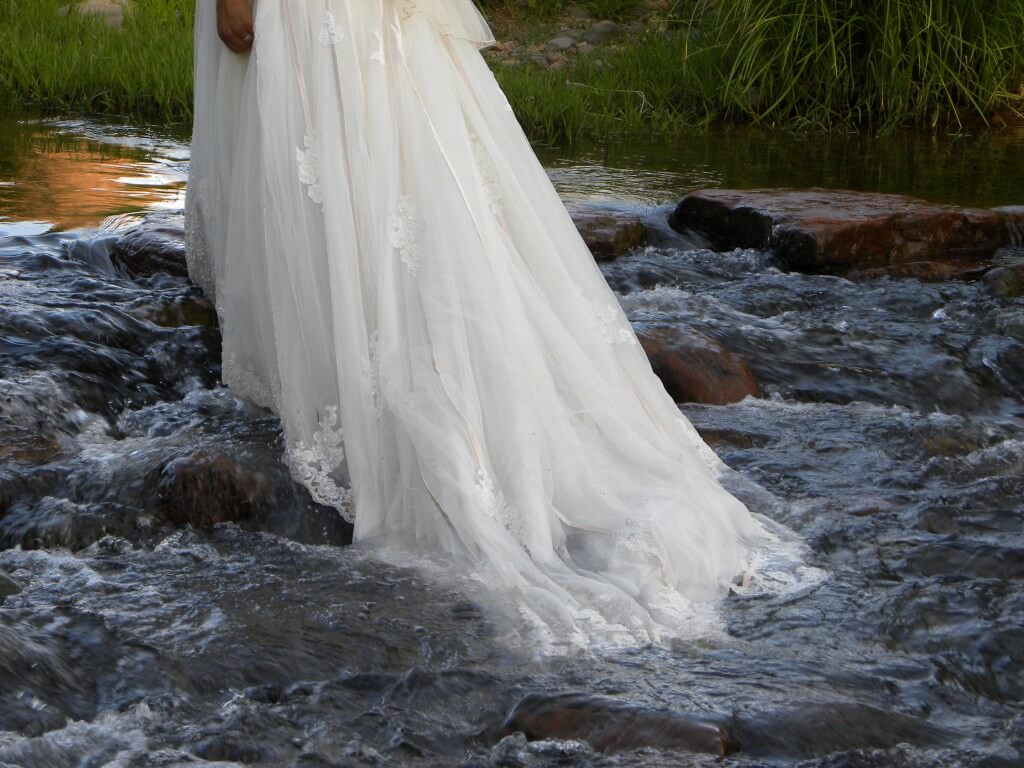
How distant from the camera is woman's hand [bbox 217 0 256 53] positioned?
301 centimetres

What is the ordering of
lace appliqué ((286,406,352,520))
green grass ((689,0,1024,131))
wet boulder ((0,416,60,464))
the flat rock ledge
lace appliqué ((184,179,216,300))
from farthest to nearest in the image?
green grass ((689,0,1024,131))
the flat rock ledge
lace appliqué ((184,179,216,300))
wet boulder ((0,416,60,464))
lace appliqué ((286,406,352,520))

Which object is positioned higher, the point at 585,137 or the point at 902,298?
the point at 585,137

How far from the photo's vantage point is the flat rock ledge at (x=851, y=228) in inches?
216

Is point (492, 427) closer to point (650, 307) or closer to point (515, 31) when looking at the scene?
point (650, 307)

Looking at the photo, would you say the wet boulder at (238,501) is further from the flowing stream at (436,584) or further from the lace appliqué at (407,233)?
the lace appliqué at (407,233)

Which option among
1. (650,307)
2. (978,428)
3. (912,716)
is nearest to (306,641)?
(912,716)

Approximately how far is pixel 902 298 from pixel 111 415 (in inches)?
114

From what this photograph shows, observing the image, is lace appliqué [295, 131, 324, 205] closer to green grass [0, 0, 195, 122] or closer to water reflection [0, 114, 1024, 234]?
water reflection [0, 114, 1024, 234]

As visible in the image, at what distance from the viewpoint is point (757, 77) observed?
8.20 meters

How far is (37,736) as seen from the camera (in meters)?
2.23

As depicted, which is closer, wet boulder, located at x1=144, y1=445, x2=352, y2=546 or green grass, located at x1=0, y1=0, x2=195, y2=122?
wet boulder, located at x1=144, y1=445, x2=352, y2=546

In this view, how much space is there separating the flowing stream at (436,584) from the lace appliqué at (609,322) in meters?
0.55

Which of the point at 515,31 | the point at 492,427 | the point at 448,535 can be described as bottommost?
the point at 448,535

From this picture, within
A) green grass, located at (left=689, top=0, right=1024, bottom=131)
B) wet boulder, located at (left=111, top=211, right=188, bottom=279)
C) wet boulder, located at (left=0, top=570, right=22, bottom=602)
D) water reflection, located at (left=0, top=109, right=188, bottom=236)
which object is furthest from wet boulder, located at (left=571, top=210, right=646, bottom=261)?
wet boulder, located at (left=0, top=570, right=22, bottom=602)
